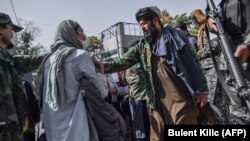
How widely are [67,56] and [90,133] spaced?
72 cm

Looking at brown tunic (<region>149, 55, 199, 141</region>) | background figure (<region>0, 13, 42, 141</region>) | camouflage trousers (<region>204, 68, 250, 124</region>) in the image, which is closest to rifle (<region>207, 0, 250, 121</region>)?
camouflage trousers (<region>204, 68, 250, 124</region>)

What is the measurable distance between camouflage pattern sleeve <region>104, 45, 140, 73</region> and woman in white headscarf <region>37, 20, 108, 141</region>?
861 millimetres

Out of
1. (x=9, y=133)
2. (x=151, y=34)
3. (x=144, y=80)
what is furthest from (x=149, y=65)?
(x=9, y=133)

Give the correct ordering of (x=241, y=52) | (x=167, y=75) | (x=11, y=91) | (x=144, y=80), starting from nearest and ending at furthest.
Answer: (x=241, y=52), (x=11, y=91), (x=167, y=75), (x=144, y=80)

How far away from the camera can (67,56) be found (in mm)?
3002

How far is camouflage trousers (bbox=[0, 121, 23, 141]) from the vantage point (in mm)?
2861

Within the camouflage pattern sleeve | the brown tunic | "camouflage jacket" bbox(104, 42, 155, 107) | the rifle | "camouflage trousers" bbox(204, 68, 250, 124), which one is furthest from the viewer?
the camouflage pattern sleeve

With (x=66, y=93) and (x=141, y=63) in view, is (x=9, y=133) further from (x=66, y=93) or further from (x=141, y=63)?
(x=141, y=63)

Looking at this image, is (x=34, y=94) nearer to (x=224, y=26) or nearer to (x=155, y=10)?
(x=155, y=10)

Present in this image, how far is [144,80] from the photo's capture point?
377 centimetres

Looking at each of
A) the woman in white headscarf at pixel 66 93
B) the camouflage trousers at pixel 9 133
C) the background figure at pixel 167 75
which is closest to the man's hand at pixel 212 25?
the background figure at pixel 167 75

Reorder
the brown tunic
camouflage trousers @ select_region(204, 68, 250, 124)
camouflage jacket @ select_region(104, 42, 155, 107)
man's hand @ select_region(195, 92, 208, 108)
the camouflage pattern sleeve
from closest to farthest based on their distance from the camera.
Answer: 1. camouflage trousers @ select_region(204, 68, 250, 124)
2. man's hand @ select_region(195, 92, 208, 108)
3. the brown tunic
4. camouflage jacket @ select_region(104, 42, 155, 107)
5. the camouflage pattern sleeve

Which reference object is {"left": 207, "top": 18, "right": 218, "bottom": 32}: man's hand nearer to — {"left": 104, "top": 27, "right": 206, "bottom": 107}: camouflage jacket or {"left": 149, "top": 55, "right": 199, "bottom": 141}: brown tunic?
{"left": 104, "top": 27, "right": 206, "bottom": 107}: camouflage jacket

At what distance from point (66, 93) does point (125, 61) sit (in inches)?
47.1
